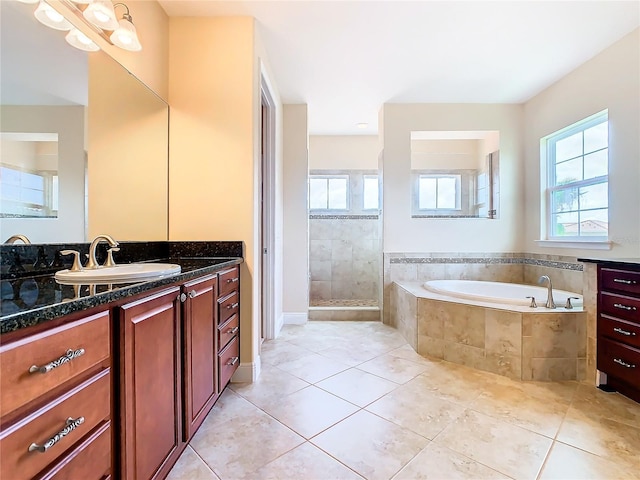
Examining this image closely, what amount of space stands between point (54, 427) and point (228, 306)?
118 cm

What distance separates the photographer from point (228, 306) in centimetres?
188

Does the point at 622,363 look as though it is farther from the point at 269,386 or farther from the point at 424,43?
the point at 424,43

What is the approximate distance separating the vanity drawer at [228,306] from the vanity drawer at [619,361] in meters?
2.37

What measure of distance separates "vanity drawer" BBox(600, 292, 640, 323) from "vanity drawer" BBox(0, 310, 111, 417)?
2.60 meters

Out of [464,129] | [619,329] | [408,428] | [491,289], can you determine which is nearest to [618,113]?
[464,129]

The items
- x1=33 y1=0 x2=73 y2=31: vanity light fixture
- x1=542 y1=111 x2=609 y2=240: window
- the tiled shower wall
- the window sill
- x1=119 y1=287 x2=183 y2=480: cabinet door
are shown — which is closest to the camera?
x1=119 y1=287 x2=183 y2=480: cabinet door

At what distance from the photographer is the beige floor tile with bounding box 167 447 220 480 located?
128 cm

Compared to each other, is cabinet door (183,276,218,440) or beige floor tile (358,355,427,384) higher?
cabinet door (183,276,218,440)

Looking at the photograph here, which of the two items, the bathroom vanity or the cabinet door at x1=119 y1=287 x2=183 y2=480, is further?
the cabinet door at x1=119 y1=287 x2=183 y2=480

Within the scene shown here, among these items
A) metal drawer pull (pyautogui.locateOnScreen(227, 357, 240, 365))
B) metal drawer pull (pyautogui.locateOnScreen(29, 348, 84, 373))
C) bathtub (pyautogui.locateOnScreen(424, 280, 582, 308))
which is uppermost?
metal drawer pull (pyautogui.locateOnScreen(29, 348, 84, 373))

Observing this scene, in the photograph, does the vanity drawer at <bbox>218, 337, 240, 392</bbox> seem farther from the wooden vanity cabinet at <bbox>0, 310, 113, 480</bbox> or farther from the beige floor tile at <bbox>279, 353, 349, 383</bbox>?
the wooden vanity cabinet at <bbox>0, 310, 113, 480</bbox>

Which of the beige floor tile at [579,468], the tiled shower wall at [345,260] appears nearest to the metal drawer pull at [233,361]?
the beige floor tile at [579,468]

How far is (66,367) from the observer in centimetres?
74

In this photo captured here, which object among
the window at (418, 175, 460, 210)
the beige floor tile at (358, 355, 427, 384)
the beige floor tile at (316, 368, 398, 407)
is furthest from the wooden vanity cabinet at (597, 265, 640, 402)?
the window at (418, 175, 460, 210)
